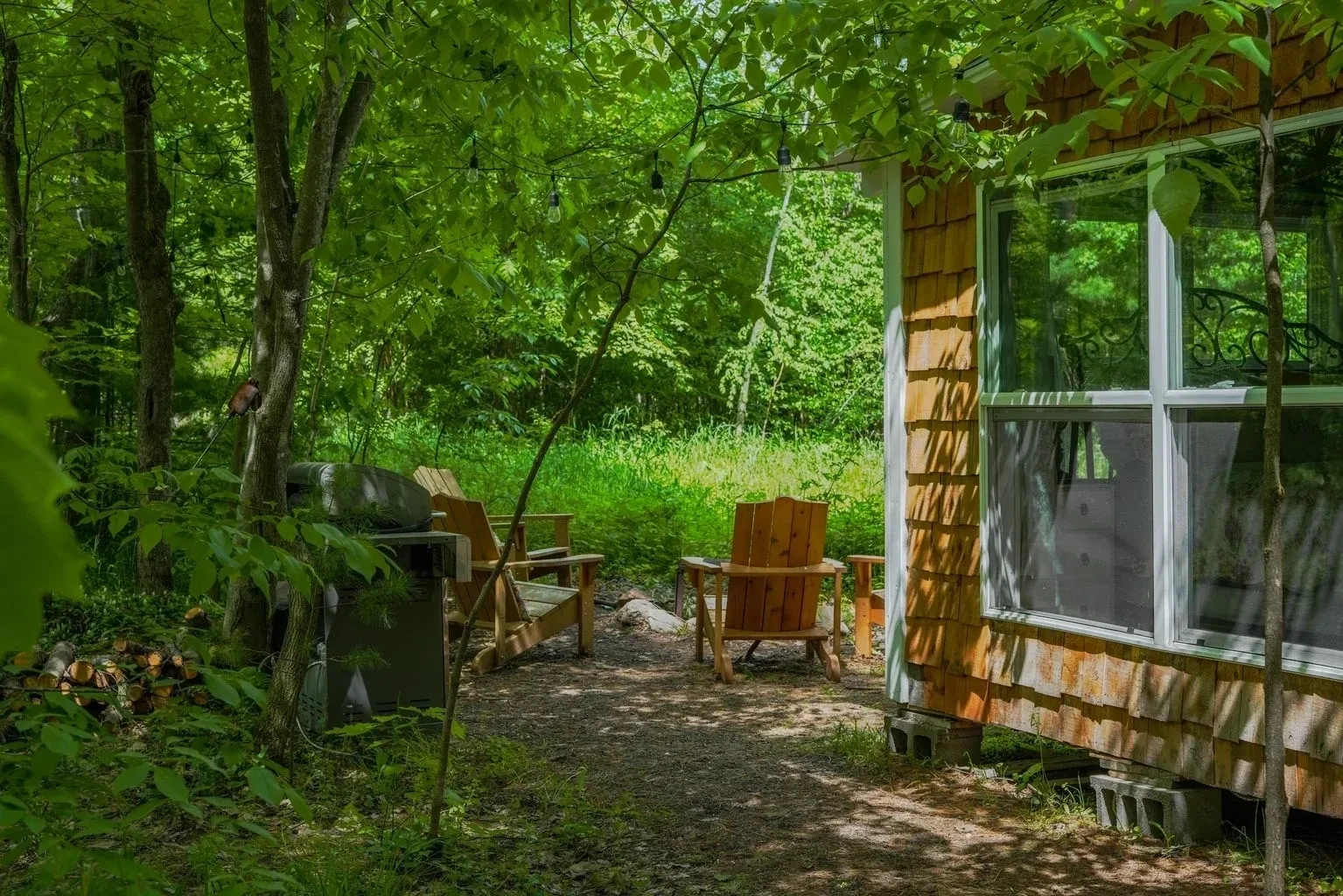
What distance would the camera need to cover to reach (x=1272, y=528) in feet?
8.32

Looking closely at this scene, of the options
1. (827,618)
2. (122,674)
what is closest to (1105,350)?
(122,674)

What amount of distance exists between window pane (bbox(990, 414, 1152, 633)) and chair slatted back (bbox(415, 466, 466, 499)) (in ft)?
13.6

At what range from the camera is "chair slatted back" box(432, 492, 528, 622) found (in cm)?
730

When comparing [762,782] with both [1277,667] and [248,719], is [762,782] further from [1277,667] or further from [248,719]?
[1277,667]

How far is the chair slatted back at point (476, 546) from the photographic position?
7.30m

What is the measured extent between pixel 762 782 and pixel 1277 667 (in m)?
2.90

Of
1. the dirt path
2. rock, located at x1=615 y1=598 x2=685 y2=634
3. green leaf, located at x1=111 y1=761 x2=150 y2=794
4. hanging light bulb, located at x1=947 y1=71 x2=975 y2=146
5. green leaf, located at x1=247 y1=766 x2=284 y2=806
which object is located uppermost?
hanging light bulb, located at x1=947 y1=71 x2=975 y2=146

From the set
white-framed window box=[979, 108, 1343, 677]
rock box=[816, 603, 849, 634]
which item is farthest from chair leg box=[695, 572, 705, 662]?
white-framed window box=[979, 108, 1343, 677]

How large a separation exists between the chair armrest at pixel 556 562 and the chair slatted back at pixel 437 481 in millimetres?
662

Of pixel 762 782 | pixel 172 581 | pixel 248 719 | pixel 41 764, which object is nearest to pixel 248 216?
pixel 172 581

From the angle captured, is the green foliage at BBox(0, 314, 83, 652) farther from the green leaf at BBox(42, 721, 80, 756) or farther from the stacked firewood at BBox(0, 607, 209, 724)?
the stacked firewood at BBox(0, 607, 209, 724)

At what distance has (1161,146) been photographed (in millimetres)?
4141

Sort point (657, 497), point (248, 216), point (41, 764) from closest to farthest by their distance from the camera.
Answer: point (41, 764)
point (248, 216)
point (657, 497)

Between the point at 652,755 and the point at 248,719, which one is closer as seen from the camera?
the point at 248,719
